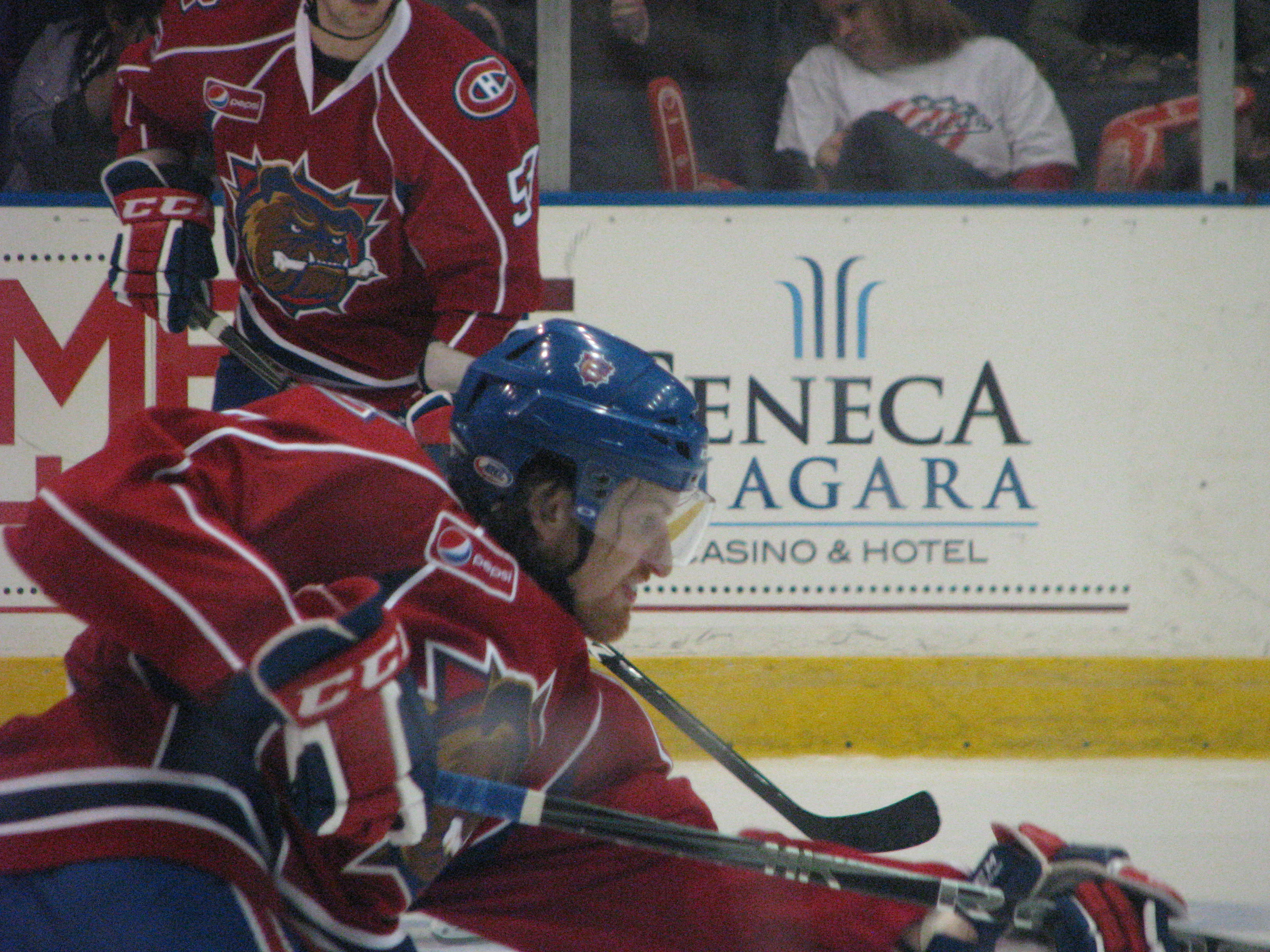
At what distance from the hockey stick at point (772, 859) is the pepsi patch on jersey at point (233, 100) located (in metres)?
1.23

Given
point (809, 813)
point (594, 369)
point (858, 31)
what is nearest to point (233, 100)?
point (594, 369)

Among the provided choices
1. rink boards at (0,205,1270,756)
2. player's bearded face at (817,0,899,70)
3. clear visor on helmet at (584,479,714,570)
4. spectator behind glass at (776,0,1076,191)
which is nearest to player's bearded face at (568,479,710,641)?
clear visor on helmet at (584,479,714,570)

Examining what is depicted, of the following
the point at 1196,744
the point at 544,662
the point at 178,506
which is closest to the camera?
the point at 178,506

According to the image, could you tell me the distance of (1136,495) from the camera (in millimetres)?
3014

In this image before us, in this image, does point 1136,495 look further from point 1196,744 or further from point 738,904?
point 738,904

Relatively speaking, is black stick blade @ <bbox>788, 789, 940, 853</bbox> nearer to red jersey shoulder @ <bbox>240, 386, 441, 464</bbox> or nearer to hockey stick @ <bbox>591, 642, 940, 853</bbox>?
hockey stick @ <bbox>591, 642, 940, 853</bbox>

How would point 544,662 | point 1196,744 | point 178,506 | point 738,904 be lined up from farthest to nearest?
point 1196,744
point 738,904
point 544,662
point 178,506

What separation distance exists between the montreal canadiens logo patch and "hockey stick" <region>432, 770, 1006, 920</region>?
114 cm

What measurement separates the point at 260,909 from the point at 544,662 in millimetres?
310

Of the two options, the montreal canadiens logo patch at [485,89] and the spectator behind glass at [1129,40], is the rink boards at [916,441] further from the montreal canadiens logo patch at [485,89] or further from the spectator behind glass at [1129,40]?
the montreal canadiens logo patch at [485,89]

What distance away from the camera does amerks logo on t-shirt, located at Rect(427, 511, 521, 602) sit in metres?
1.16

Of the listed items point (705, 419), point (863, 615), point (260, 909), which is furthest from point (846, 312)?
point (260, 909)

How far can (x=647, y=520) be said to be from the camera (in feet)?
4.40

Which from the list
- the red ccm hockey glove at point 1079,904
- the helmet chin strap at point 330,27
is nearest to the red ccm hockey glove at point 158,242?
the helmet chin strap at point 330,27
